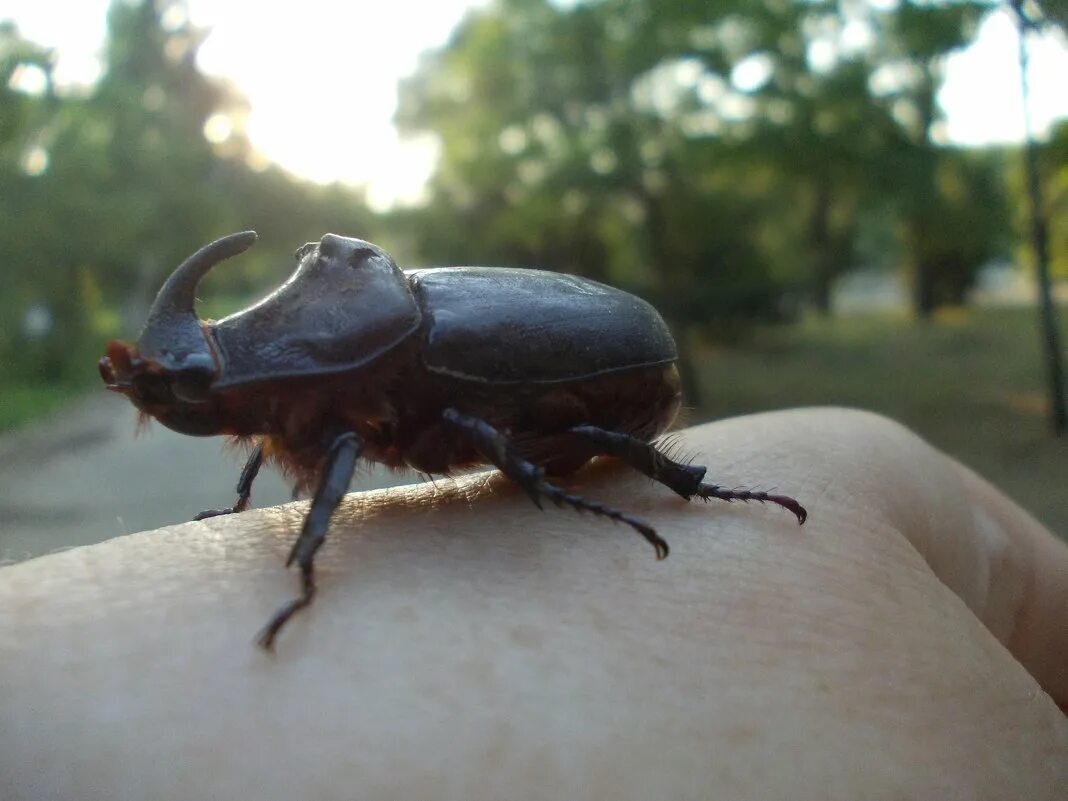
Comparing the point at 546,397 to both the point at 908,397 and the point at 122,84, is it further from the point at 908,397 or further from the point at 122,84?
the point at 908,397

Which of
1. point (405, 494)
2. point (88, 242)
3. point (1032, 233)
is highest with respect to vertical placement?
point (88, 242)

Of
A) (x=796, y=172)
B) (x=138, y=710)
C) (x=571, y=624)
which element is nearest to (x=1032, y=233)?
(x=796, y=172)

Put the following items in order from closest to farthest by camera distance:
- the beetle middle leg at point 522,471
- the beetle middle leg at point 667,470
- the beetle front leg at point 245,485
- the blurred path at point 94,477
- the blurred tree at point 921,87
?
the beetle middle leg at point 522,471 < the beetle middle leg at point 667,470 < the beetle front leg at point 245,485 < the blurred path at point 94,477 < the blurred tree at point 921,87

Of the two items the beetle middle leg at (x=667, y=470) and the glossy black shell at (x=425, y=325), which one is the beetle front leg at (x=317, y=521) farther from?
the beetle middle leg at (x=667, y=470)

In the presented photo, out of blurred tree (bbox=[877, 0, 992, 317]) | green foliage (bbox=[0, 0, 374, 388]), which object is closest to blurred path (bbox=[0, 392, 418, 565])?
green foliage (bbox=[0, 0, 374, 388])

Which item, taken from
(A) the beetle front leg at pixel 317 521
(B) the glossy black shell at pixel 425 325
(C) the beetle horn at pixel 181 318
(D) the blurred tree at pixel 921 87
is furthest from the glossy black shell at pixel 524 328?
(D) the blurred tree at pixel 921 87

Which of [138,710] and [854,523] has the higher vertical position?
[138,710]

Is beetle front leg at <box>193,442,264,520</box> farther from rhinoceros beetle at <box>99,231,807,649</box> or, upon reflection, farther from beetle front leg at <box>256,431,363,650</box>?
beetle front leg at <box>256,431,363,650</box>
